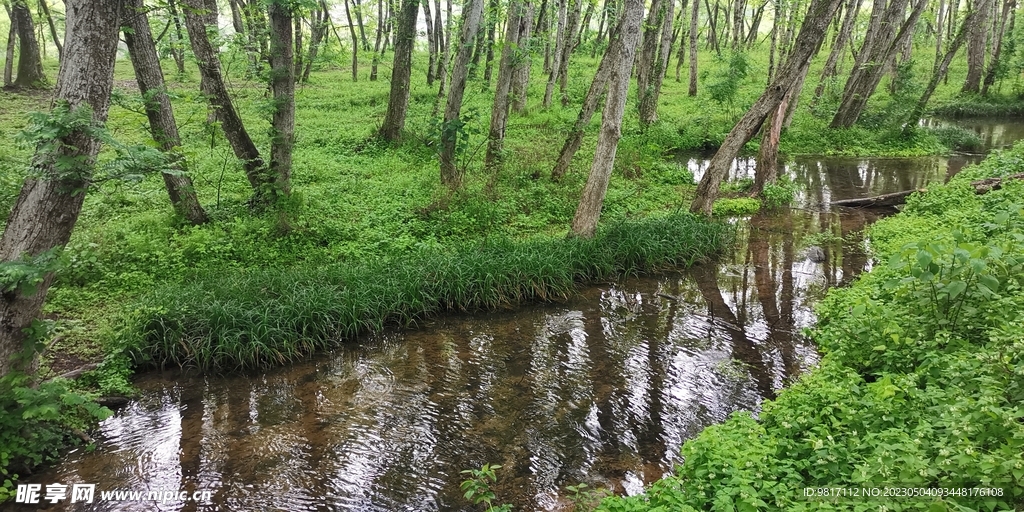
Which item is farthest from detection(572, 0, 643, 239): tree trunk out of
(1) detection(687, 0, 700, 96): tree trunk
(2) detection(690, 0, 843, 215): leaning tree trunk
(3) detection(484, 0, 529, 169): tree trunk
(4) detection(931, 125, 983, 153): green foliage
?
(4) detection(931, 125, 983, 153): green foliage

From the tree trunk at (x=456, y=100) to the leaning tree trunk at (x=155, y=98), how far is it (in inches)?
203

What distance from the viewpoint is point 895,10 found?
18609 mm

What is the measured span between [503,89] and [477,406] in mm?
9386

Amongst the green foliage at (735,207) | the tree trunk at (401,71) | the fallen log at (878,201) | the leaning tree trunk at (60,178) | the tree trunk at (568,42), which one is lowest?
the green foliage at (735,207)

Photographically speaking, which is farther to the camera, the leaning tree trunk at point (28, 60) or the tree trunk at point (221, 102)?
the leaning tree trunk at point (28, 60)

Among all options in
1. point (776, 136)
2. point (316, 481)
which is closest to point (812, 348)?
point (316, 481)

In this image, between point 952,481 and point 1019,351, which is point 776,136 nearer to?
point 1019,351

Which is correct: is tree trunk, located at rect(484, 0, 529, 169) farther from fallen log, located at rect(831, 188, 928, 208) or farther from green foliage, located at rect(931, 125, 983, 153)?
green foliage, located at rect(931, 125, 983, 153)

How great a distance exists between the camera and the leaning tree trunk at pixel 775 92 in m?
10.6

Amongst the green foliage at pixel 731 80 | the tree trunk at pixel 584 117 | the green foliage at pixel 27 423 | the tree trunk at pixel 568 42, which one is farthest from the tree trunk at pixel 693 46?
the green foliage at pixel 27 423

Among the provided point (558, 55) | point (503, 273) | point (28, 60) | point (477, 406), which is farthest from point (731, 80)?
point (28, 60)

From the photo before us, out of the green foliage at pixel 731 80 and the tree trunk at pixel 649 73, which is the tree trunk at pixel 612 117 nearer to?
the tree trunk at pixel 649 73

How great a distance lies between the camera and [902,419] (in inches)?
→ 155

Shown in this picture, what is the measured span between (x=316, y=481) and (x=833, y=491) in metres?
4.34
